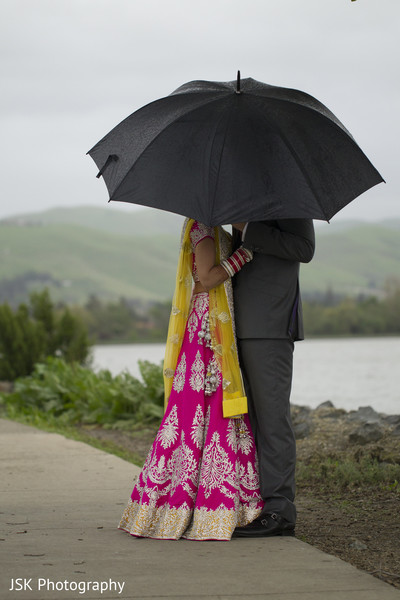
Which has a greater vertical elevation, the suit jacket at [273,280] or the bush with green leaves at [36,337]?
the bush with green leaves at [36,337]

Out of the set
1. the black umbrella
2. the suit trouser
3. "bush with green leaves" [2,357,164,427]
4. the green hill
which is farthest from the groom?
the green hill

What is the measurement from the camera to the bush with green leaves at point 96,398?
35.1ft

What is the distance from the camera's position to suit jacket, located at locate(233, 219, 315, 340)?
4625mm

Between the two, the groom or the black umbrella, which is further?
the groom

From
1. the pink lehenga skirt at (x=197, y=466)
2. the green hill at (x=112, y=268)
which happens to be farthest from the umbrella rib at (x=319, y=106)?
the green hill at (x=112, y=268)

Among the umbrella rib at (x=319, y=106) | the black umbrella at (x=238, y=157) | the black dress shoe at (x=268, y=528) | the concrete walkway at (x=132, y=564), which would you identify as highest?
the umbrella rib at (x=319, y=106)

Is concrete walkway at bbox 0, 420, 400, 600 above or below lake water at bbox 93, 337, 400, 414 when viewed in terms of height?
below

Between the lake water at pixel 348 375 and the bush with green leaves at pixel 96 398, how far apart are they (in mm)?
1134

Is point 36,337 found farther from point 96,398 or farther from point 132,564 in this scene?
point 132,564

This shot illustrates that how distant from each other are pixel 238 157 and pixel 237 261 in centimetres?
58

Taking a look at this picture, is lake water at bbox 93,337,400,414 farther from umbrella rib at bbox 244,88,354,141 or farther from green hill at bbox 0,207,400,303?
green hill at bbox 0,207,400,303

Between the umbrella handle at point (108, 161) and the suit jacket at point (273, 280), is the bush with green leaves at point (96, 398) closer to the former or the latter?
the suit jacket at point (273, 280)

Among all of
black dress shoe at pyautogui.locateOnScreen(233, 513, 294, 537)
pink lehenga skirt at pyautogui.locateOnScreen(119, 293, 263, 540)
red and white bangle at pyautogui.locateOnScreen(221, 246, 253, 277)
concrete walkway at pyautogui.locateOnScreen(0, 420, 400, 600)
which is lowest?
concrete walkway at pyautogui.locateOnScreen(0, 420, 400, 600)

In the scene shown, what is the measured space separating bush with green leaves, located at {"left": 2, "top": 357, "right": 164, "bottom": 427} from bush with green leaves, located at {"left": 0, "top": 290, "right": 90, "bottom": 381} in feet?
9.27
